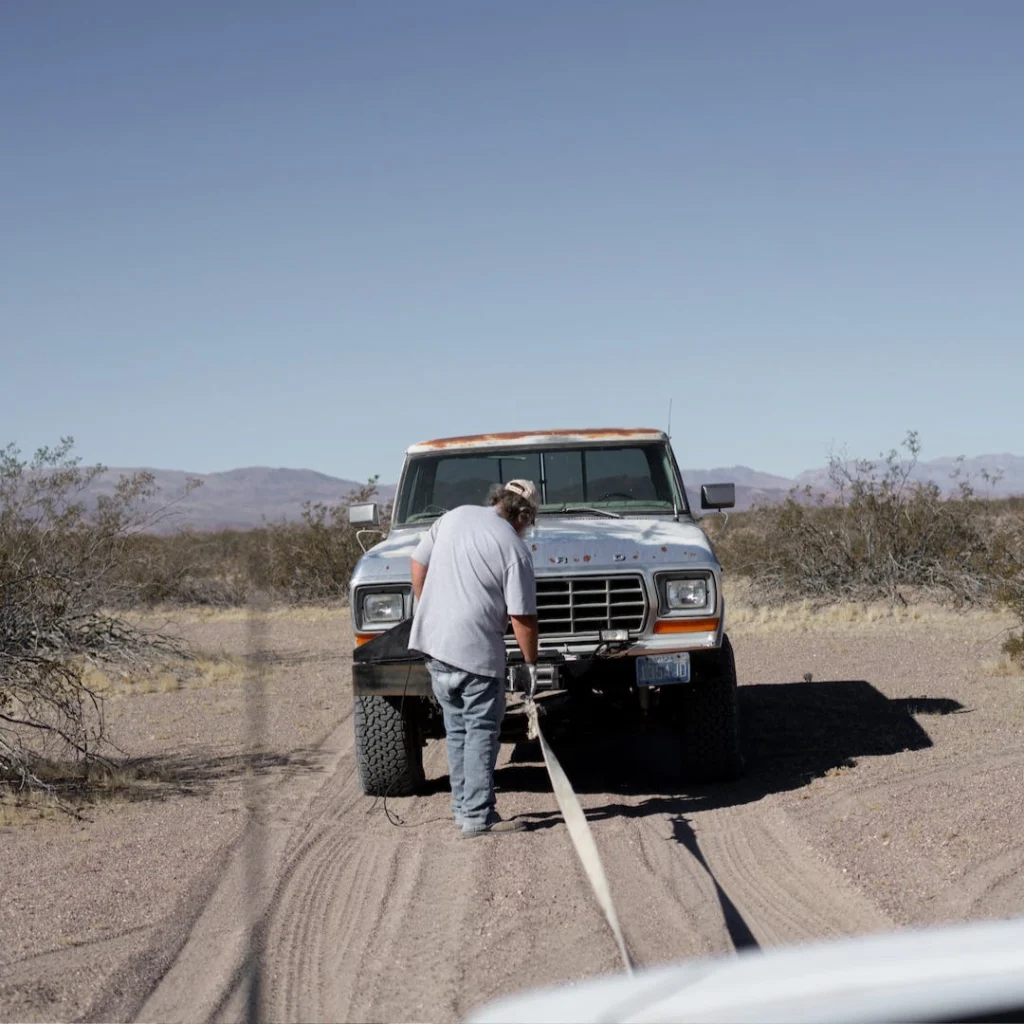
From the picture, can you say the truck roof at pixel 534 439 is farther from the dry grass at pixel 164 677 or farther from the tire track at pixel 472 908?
the dry grass at pixel 164 677

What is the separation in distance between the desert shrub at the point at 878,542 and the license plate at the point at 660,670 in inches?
529

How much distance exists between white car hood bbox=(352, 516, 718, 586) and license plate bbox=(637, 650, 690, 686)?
525 millimetres

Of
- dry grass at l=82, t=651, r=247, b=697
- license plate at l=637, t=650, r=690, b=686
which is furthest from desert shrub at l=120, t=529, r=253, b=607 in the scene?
license plate at l=637, t=650, r=690, b=686

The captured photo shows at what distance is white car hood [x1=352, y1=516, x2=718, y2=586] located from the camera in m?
6.90

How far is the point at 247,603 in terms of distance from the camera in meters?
26.5

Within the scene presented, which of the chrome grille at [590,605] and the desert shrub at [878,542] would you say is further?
the desert shrub at [878,542]

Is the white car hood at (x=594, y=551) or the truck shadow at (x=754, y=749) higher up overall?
the white car hood at (x=594, y=551)

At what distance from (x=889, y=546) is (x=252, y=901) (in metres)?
16.5

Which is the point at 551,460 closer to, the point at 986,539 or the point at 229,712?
the point at 229,712

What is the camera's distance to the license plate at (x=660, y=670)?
263 inches

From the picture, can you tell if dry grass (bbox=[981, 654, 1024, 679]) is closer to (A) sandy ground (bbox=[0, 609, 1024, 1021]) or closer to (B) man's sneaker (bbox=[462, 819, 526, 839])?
(A) sandy ground (bbox=[0, 609, 1024, 1021])

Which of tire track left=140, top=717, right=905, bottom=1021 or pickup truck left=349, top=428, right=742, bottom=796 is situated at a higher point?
pickup truck left=349, top=428, right=742, bottom=796

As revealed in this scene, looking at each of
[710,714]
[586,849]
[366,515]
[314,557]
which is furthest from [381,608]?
[314,557]

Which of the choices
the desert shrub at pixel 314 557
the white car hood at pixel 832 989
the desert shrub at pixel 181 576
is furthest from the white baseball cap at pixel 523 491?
the desert shrub at pixel 314 557
